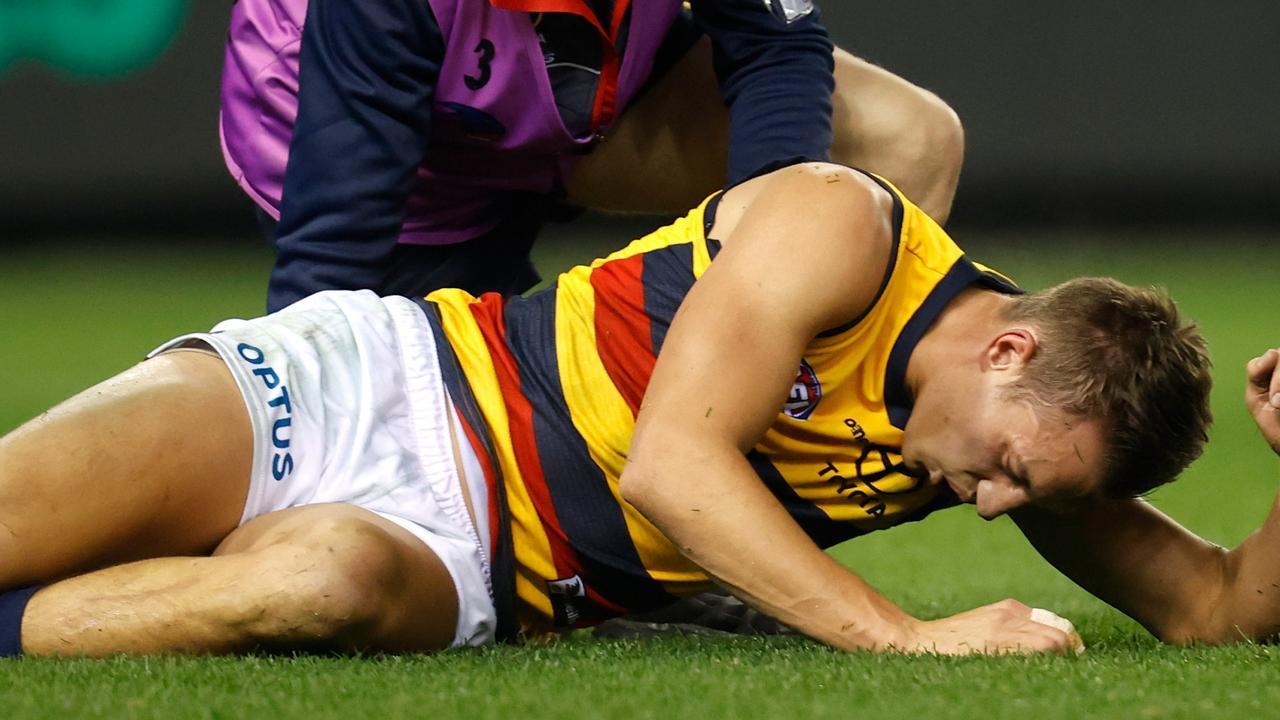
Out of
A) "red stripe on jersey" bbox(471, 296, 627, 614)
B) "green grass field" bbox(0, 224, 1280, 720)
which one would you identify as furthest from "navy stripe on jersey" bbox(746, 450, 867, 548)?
"red stripe on jersey" bbox(471, 296, 627, 614)

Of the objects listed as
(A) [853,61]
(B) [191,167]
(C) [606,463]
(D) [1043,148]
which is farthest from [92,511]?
(D) [1043,148]

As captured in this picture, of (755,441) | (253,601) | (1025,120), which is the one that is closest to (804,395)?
(755,441)

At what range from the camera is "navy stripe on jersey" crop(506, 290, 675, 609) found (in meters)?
2.22

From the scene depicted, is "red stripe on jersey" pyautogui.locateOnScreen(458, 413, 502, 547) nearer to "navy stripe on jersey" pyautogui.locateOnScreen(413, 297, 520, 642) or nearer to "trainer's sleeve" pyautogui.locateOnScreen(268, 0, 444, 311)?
"navy stripe on jersey" pyautogui.locateOnScreen(413, 297, 520, 642)

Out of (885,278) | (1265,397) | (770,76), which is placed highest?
(770,76)

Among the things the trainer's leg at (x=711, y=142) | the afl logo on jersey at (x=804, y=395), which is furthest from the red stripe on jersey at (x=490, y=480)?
the trainer's leg at (x=711, y=142)

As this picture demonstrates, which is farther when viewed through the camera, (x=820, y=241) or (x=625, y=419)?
(x=625, y=419)

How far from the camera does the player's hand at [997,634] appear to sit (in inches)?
77.9

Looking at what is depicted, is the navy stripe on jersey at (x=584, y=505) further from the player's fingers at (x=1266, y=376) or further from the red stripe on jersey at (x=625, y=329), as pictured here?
the player's fingers at (x=1266, y=376)

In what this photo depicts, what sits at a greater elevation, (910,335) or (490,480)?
(910,335)

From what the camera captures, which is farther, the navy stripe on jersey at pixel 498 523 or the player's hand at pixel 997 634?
the navy stripe on jersey at pixel 498 523

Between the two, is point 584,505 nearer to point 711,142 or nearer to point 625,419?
point 625,419

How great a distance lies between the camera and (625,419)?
7.25 feet

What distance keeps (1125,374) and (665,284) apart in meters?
0.56
